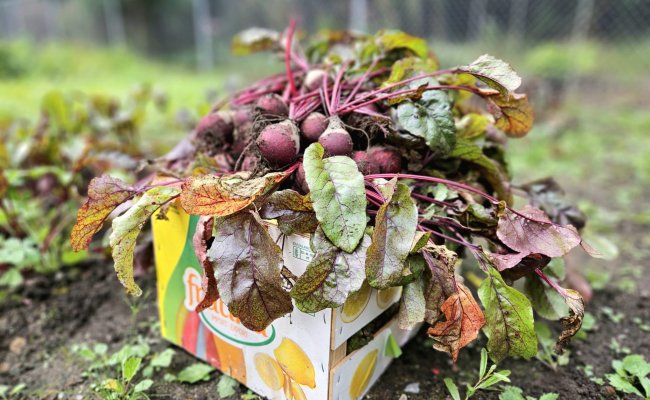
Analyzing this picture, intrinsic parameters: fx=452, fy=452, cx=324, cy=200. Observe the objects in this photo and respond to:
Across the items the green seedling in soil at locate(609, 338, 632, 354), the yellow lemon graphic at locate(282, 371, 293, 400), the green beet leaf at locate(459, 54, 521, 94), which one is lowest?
the green seedling in soil at locate(609, 338, 632, 354)

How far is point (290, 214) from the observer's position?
1023 mm

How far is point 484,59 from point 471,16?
24.0 ft

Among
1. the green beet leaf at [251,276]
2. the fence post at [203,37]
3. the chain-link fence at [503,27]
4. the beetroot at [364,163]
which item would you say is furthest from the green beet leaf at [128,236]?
the fence post at [203,37]

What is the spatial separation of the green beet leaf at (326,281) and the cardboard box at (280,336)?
0.24 feet

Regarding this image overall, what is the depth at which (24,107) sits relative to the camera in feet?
15.3

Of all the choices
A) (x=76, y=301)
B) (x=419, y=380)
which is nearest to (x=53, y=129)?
(x=76, y=301)

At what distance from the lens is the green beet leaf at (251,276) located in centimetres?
98

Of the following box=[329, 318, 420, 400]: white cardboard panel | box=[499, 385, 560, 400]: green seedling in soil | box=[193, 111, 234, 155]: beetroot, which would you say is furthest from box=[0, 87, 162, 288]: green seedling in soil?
box=[499, 385, 560, 400]: green seedling in soil

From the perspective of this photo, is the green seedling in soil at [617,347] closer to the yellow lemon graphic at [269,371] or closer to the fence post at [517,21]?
the yellow lemon graphic at [269,371]

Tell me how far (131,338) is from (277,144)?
91 cm

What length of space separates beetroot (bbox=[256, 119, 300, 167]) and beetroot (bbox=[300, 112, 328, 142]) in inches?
3.2

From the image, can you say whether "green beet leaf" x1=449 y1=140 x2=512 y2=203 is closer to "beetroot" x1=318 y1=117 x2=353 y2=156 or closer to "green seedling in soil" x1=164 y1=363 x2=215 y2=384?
"beetroot" x1=318 y1=117 x2=353 y2=156

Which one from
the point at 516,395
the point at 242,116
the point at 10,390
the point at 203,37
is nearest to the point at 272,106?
the point at 242,116

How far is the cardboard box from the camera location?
107cm
